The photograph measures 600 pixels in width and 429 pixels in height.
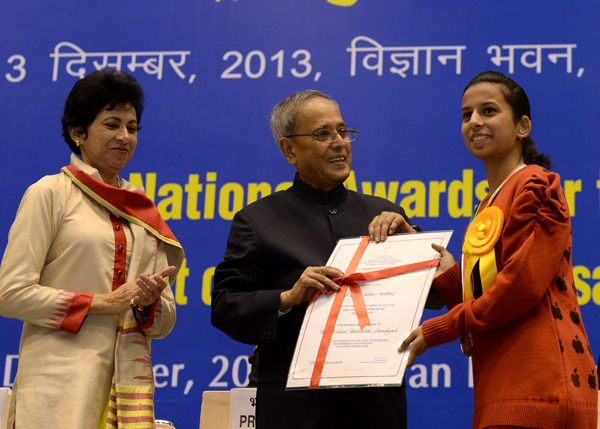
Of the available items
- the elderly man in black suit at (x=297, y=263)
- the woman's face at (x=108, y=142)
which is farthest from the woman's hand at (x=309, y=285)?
the woman's face at (x=108, y=142)

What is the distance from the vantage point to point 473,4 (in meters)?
3.95

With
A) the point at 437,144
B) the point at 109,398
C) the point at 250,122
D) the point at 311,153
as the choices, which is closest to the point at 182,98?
the point at 250,122

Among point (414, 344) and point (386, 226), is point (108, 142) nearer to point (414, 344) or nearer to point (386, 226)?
point (386, 226)

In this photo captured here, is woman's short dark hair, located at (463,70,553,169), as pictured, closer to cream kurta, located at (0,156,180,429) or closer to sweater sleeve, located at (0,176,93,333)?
cream kurta, located at (0,156,180,429)

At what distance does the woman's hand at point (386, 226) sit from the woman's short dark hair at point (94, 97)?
37.9 inches

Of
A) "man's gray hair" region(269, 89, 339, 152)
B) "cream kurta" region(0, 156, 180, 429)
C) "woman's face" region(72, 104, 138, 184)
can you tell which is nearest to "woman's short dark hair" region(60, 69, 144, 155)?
"woman's face" region(72, 104, 138, 184)

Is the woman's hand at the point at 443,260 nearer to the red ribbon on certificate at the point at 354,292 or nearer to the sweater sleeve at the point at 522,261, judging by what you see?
the red ribbon on certificate at the point at 354,292

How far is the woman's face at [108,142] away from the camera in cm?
260

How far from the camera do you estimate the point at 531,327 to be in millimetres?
1878

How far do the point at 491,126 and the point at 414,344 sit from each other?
0.64 m

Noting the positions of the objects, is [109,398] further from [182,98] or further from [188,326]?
[182,98]

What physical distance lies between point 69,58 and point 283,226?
7.43 feet

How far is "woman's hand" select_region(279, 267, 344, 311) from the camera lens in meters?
2.19

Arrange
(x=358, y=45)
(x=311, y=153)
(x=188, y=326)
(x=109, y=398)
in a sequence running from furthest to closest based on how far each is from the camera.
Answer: (x=358, y=45) < (x=188, y=326) < (x=311, y=153) < (x=109, y=398)
